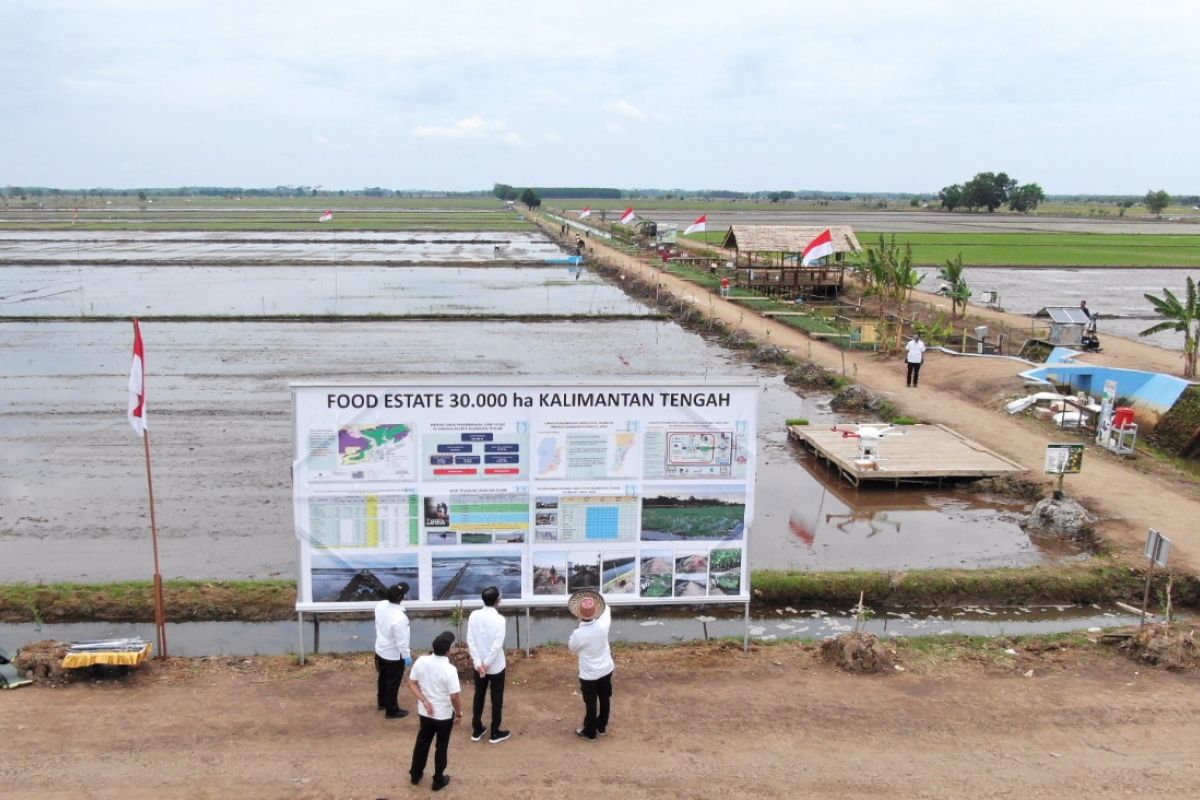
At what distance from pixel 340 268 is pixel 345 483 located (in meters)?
40.3

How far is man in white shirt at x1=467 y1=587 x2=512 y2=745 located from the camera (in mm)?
6363

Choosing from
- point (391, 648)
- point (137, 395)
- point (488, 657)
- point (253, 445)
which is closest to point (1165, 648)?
point (488, 657)

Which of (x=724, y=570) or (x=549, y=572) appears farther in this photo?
(x=724, y=570)

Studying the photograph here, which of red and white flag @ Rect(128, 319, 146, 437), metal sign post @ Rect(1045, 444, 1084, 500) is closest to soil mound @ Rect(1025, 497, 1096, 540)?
metal sign post @ Rect(1045, 444, 1084, 500)

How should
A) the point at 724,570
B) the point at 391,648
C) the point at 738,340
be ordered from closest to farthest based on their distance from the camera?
the point at 391,648
the point at 724,570
the point at 738,340

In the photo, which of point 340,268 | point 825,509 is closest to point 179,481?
point 825,509

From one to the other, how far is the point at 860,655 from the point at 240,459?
10.9 meters

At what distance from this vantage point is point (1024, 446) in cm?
1566

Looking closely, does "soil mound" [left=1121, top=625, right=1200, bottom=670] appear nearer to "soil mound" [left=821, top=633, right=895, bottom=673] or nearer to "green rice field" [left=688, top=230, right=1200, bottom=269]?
"soil mound" [left=821, top=633, right=895, bottom=673]

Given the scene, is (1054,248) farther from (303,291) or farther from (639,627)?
(639,627)

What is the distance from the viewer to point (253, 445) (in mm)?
15953

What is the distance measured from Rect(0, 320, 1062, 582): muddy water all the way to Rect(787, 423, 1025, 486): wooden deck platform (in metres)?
0.34

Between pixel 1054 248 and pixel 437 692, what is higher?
pixel 1054 248

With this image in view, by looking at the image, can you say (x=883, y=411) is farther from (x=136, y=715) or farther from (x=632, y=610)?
(x=136, y=715)
